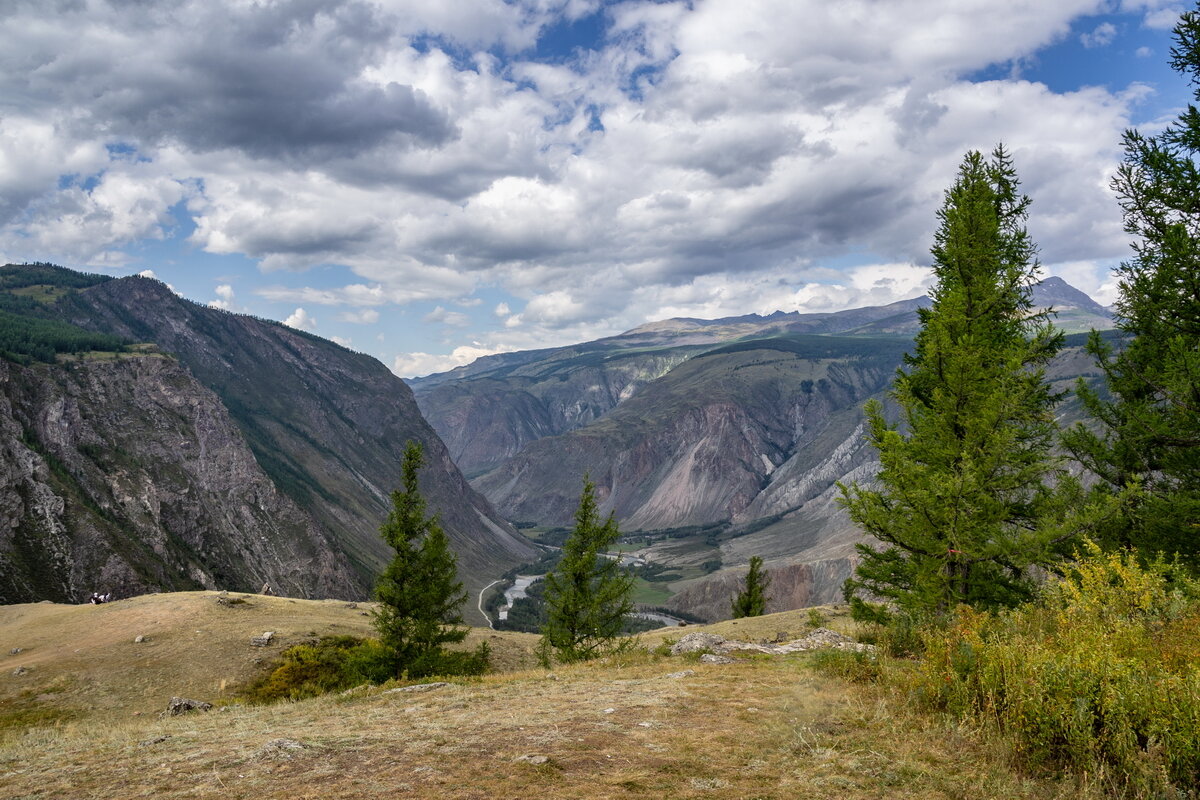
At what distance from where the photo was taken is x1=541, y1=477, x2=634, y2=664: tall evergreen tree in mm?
33438

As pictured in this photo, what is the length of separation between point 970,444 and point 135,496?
145987 millimetres

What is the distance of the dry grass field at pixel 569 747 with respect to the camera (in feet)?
24.0

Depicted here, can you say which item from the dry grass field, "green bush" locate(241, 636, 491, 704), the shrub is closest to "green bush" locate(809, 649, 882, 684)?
the dry grass field

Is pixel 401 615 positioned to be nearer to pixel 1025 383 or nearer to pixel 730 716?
pixel 730 716

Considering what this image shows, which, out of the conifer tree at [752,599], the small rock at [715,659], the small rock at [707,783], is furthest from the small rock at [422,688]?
the conifer tree at [752,599]

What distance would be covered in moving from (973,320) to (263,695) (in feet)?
128

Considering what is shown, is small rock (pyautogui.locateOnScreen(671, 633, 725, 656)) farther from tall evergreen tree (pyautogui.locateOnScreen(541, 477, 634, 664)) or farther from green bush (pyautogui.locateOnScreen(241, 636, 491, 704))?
green bush (pyautogui.locateOnScreen(241, 636, 491, 704))

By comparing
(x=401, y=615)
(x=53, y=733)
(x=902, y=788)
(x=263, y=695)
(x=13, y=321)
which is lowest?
(x=263, y=695)

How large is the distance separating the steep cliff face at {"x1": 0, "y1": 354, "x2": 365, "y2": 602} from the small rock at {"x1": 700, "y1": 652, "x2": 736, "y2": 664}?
10711 centimetres

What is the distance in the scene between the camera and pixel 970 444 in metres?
16.6

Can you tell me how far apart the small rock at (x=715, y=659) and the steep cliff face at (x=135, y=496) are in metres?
107

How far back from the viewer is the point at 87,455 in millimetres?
123062

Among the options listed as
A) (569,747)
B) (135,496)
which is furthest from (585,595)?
(135,496)

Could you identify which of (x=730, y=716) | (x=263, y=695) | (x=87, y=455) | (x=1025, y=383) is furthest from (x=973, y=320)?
(x=87, y=455)
